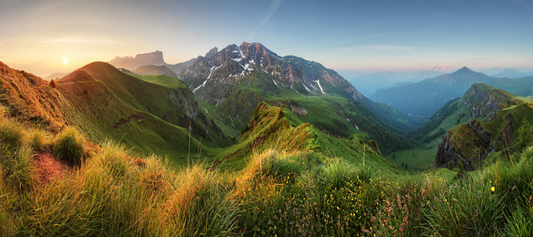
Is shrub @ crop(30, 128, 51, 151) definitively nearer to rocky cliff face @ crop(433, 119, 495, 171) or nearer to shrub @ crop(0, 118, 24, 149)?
shrub @ crop(0, 118, 24, 149)

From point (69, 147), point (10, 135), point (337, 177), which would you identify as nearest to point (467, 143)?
point (337, 177)

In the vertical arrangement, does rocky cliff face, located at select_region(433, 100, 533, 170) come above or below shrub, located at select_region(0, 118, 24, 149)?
below

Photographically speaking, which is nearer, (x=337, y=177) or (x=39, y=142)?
(x=337, y=177)

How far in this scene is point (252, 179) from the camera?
546cm

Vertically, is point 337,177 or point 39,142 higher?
point 39,142

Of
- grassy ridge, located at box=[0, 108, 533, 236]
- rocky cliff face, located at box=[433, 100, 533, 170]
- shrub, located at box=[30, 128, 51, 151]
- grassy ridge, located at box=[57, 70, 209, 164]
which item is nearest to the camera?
grassy ridge, located at box=[0, 108, 533, 236]

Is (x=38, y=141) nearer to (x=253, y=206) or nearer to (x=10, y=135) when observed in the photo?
(x=10, y=135)

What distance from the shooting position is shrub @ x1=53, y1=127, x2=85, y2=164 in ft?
22.7

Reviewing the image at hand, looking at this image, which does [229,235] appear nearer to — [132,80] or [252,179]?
[252,179]

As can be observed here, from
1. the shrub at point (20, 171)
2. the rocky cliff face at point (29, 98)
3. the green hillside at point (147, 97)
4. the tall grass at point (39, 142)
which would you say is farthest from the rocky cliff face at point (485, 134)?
the rocky cliff face at point (29, 98)

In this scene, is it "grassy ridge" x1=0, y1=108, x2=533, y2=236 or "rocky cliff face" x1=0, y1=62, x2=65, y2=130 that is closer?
"grassy ridge" x1=0, y1=108, x2=533, y2=236

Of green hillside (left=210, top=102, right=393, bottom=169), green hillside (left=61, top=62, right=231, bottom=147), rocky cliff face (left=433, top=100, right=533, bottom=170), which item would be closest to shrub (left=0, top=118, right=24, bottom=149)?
green hillside (left=210, top=102, right=393, bottom=169)

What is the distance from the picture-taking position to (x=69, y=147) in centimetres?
705

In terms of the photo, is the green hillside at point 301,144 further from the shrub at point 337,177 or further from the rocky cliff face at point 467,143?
the rocky cliff face at point 467,143
